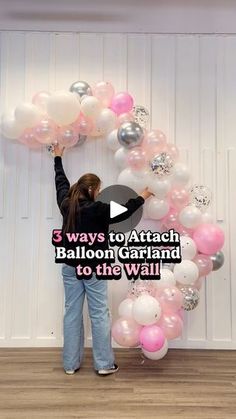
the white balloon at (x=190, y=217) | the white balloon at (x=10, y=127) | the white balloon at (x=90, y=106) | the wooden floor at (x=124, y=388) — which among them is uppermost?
the white balloon at (x=90, y=106)

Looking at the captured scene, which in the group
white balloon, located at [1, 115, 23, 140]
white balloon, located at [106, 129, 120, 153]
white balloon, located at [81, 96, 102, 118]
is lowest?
white balloon, located at [106, 129, 120, 153]

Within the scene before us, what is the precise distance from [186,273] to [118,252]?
26.1 inches

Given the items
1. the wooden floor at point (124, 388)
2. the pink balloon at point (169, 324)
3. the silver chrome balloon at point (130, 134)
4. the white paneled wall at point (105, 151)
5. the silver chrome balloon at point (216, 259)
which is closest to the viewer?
the wooden floor at point (124, 388)

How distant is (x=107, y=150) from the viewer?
3.09m

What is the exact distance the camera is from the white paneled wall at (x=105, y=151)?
3031 millimetres

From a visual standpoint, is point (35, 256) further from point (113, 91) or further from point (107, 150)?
point (113, 91)

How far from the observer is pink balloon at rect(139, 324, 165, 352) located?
92.2 inches

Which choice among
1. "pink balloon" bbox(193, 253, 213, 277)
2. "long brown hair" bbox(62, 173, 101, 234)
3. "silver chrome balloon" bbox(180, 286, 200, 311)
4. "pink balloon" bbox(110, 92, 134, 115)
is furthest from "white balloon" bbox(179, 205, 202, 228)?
"pink balloon" bbox(110, 92, 134, 115)

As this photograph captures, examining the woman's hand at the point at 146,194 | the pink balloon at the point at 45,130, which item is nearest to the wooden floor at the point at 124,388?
the woman's hand at the point at 146,194

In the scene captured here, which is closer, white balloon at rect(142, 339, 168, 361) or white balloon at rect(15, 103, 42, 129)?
white balloon at rect(142, 339, 168, 361)

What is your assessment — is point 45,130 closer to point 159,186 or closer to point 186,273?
point 159,186

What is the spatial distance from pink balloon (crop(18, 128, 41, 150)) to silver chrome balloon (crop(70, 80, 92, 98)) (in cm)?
49

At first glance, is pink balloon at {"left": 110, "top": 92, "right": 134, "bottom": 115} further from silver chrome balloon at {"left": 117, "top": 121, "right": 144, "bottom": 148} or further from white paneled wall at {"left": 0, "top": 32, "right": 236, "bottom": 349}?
white paneled wall at {"left": 0, "top": 32, "right": 236, "bottom": 349}

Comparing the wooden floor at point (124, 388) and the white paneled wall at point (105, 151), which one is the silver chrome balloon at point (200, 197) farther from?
the wooden floor at point (124, 388)
